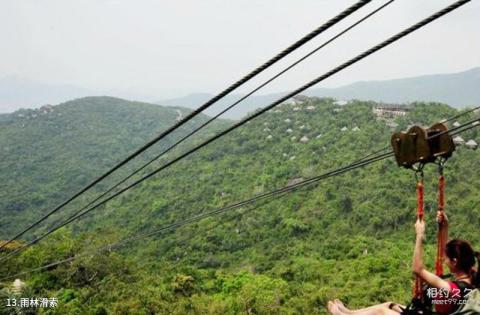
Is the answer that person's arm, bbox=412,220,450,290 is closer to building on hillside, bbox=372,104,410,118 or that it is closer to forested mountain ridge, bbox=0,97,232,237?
building on hillside, bbox=372,104,410,118

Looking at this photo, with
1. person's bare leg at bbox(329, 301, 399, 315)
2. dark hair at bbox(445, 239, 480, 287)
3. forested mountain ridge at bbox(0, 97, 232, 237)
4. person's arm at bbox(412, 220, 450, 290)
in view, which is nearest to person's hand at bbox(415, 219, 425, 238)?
person's arm at bbox(412, 220, 450, 290)

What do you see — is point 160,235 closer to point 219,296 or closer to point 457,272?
point 219,296

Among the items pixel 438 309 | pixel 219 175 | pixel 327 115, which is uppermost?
pixel 327 115

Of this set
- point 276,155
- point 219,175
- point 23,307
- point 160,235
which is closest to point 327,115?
point 276,155

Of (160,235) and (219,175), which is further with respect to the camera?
(219,175)

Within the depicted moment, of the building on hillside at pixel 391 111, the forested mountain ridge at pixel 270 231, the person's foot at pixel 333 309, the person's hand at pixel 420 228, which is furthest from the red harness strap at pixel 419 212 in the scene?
the building on hillside at pixel 391 111

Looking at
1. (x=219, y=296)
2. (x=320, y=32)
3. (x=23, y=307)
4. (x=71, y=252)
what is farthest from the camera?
(x=71, y=252)

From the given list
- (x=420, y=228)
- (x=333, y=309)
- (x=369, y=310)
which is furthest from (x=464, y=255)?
(x=333, y=309)
